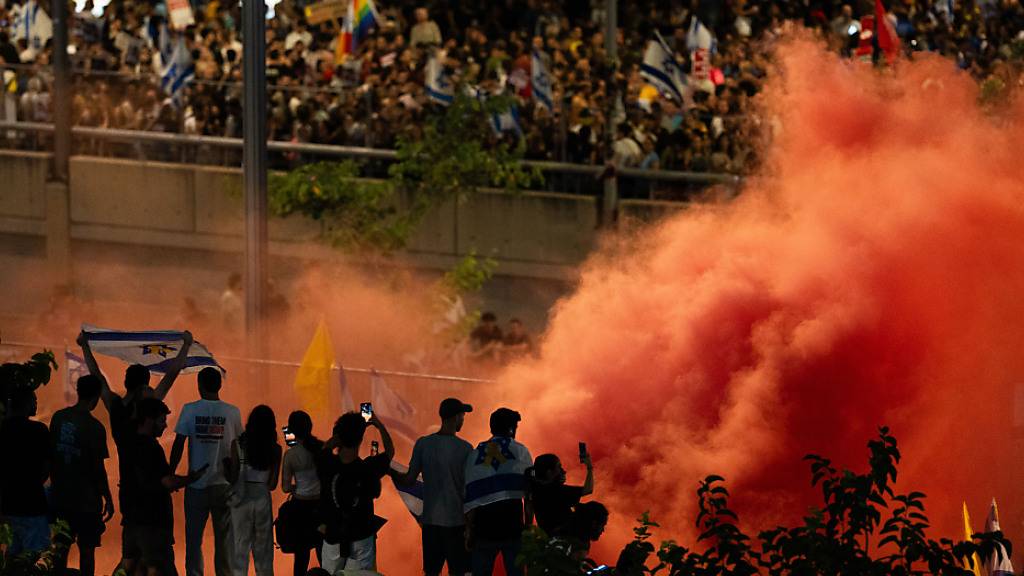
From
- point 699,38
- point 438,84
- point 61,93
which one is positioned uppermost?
point 699,38

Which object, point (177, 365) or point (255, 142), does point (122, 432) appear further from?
point (255, 142)

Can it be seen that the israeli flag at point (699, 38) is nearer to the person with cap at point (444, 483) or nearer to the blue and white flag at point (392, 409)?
the blue and white flag at point (392, 409)

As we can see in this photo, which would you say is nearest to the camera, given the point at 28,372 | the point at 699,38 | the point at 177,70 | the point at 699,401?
the point at 28,372

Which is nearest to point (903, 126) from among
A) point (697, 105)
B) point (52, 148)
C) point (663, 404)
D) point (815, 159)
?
point (815, 159)

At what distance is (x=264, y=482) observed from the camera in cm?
1379

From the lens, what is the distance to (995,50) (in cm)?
2494

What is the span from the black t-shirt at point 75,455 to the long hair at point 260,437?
2.74ft

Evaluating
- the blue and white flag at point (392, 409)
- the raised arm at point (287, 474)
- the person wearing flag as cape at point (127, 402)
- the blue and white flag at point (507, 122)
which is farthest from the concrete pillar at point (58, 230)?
the raised arm at point (287, 474)

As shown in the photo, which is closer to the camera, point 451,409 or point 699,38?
point 451,409

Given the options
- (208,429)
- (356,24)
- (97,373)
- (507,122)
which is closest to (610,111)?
(507,122)

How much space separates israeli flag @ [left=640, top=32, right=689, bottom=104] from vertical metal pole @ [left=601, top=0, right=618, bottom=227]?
34 centimetres

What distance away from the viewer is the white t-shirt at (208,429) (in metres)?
13.6

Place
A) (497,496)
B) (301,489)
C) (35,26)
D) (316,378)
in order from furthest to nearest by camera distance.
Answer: (35,26)
(316,378)
(301,489)
(497,496)

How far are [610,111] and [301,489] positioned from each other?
38.3 ft
